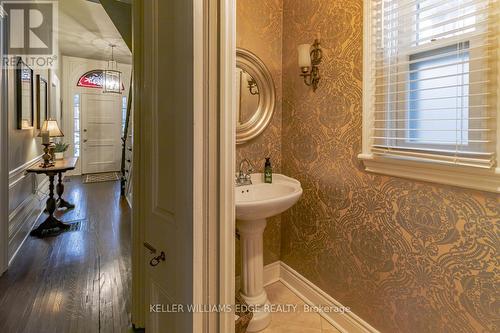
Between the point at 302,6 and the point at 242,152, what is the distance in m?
1.14

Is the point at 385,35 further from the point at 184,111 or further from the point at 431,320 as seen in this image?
the point at 431,320

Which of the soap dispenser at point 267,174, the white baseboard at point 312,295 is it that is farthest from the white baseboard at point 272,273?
the soap dispenser at point 267,174

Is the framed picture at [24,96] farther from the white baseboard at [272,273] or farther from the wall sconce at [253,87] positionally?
the white baseboard at [272,273]

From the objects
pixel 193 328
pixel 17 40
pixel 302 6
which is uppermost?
pixel 17 40

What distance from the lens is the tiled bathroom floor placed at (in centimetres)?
179

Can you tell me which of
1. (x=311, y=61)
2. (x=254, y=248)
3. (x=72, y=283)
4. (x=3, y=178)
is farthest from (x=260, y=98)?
(x=3, y=178)

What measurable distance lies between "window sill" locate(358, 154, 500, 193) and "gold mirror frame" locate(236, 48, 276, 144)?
32.2 inches

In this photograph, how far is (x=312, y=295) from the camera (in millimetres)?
2016

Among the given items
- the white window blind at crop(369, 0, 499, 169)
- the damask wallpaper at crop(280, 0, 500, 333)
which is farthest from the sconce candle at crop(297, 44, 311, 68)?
the white window blind at crop(369, 0, 499, 169)

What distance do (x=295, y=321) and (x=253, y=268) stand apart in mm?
459

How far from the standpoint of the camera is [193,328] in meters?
0.83

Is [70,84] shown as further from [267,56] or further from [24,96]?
[267,56]

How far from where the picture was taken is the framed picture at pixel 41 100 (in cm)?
407

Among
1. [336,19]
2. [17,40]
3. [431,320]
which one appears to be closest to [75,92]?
[17,40]
